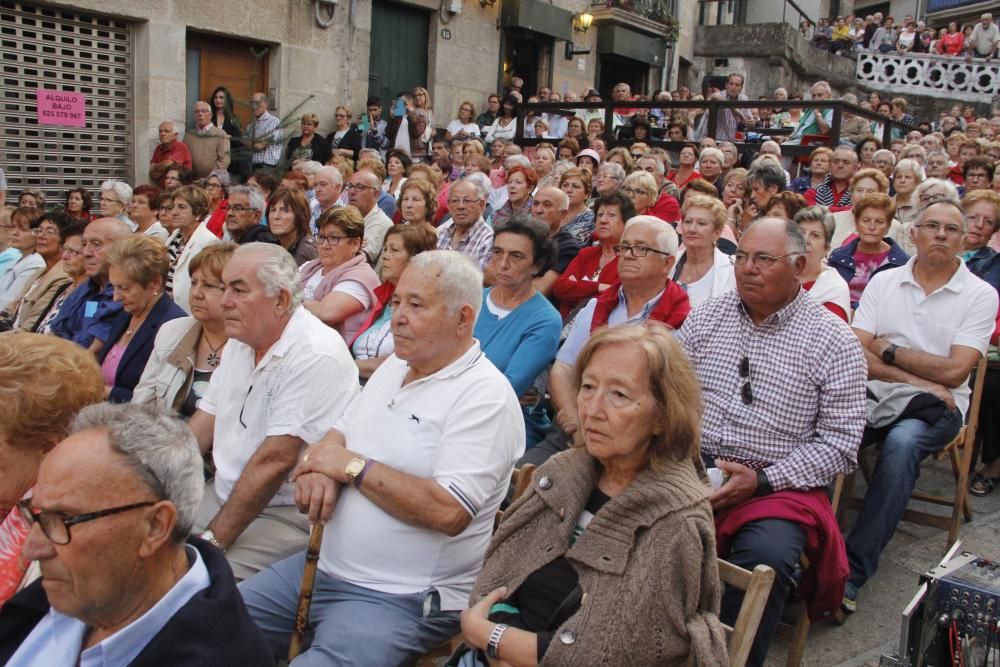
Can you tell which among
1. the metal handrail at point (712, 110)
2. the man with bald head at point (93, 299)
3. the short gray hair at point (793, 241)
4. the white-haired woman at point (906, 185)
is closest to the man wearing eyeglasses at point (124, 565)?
the short gray hair at point (793, 241)

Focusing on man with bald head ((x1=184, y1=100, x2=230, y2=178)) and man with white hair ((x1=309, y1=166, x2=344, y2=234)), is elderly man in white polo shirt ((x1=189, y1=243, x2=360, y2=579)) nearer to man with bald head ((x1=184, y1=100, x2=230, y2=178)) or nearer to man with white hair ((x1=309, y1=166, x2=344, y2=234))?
man with white hair ((x1=309, y1=166, x2=344, y2=234))

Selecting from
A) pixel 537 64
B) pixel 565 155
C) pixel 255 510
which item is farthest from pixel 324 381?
pixel 537 64

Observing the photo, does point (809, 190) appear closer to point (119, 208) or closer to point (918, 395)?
point (918, 395)

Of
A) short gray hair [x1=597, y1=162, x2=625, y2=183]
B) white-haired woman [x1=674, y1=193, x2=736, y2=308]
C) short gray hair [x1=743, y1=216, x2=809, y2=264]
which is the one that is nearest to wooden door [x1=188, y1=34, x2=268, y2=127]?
short gray hair [x1=597, y1=162, x2=625, y2=183]

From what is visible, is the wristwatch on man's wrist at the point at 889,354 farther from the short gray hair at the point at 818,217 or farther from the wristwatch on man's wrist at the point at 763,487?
the wristwatch on man's wrist at the point at 763,487

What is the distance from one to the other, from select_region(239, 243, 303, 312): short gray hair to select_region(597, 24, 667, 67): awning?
52.2 feet

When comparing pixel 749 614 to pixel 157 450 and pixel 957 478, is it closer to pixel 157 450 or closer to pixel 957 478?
pixel 157 450

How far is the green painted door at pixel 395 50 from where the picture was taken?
13680mm

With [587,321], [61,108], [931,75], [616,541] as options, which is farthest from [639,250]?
[931,75]

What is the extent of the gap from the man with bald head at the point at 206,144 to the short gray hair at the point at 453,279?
26.0 feet

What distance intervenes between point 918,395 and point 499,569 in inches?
93.0

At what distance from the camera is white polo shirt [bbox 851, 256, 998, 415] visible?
397 centimetres

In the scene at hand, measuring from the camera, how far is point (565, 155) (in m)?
9.73

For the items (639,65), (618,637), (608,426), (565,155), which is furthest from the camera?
(639,65)
